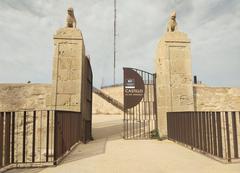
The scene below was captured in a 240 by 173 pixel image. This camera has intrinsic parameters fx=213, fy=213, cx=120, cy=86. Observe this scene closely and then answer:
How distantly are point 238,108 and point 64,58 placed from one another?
23.9ft

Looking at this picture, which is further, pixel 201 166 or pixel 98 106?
pixel 98 106

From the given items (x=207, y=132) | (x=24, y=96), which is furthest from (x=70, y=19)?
(x=207, y=132)

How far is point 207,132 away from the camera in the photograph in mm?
4781

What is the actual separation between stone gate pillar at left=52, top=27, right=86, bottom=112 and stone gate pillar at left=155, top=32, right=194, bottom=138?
316cm

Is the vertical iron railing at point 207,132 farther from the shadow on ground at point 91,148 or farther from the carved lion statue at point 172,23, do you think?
the carved lion statue at point 172,23

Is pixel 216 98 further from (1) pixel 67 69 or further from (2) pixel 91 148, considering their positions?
(1) pixel 67 69

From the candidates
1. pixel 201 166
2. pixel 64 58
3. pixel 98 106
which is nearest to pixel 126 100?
pixel 64 58

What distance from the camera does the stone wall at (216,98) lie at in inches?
335

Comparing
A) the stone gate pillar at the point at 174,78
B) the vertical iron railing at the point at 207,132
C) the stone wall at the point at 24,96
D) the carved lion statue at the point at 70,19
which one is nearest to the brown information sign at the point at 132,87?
the stone gate pillar at the point at 174,78

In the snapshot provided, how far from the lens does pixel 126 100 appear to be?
829cm

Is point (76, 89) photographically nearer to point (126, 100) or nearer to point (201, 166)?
point (126, 100)

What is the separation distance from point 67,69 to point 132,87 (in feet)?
8.81

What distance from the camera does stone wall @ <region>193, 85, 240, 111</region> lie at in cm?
852

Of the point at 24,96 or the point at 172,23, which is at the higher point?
the point at 172,23
